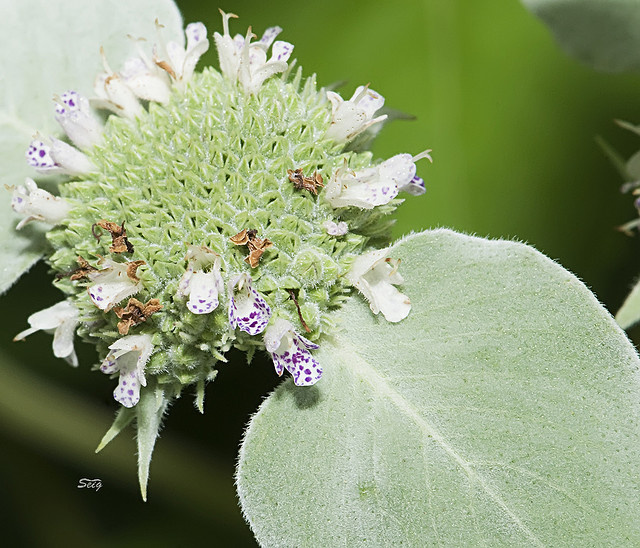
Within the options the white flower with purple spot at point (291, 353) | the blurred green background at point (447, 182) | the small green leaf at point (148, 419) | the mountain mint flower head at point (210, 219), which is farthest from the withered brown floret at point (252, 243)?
the blurred green background at point (447, 182)

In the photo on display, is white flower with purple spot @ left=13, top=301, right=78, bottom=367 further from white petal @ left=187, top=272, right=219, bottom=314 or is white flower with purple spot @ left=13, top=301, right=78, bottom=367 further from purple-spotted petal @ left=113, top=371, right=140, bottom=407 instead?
white petal @ left=187, top=272, right=219, bottom=314

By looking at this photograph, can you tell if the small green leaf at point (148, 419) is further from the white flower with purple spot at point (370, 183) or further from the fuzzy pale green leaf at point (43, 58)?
the fuzzy pale green leaf at point (43, 58)

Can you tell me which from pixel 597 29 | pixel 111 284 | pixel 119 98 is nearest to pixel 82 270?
pixel 111 284

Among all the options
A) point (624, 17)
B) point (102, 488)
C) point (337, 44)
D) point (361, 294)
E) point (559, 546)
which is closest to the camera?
point (559, 546)

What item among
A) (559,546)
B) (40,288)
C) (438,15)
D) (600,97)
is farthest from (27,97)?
(600,97)

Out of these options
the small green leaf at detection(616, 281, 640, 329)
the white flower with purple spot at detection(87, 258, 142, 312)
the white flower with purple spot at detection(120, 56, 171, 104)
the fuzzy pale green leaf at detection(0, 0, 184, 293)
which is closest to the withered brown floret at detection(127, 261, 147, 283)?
the white flower with purple spot at detection(87, 258, 142, 312)

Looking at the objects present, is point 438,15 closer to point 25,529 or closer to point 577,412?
point 577,412
